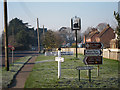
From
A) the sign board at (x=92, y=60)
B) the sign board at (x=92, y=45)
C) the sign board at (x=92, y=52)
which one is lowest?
the sign board at (x=92, y=60)

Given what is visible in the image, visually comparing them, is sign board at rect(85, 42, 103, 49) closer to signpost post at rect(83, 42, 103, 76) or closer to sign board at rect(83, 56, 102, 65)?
signpost post at rect(83, 42, 103, 76)

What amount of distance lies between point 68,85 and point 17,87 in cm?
232

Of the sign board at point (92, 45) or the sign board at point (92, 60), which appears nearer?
the sign board at point (92, 60)

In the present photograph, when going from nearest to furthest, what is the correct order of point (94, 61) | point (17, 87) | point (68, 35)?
point (17, 87)
point (94, 61)
point (68, 35)

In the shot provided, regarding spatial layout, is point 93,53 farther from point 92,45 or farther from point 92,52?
point 92,45

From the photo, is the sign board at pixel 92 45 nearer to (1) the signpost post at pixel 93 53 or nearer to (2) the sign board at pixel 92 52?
(1) the signpost post at pixel 93 53

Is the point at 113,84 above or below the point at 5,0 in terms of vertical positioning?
below

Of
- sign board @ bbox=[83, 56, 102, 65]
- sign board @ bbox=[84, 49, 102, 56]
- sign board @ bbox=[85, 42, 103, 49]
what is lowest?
sign board @ bbox=[83, 56, 102, 65]

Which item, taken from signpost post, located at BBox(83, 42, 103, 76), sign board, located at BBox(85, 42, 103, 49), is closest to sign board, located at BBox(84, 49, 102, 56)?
signpost post, located at BBox(83, 42, 103, 76)

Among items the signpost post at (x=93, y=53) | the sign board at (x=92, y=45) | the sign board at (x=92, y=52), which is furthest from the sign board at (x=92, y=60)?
the sign board at (x=92, y=45)

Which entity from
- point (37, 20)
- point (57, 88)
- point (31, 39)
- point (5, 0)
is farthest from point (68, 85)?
point (31, 39)

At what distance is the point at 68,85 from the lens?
29.8 ft

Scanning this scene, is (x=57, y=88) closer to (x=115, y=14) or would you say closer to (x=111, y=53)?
(x=115, y=14)

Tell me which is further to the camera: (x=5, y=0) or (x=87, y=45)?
(x=5, y=0)
